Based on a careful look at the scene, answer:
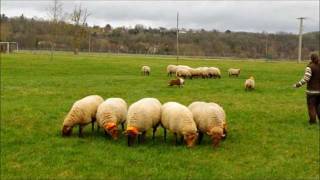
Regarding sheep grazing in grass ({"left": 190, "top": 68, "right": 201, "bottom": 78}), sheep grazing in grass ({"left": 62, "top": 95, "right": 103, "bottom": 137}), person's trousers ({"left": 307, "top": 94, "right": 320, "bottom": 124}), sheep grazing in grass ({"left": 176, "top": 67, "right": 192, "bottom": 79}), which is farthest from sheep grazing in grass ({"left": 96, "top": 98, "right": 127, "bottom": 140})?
sheep grazing in grass ({"left": 190, "top": 68, "right": 201, "bottom": 78})

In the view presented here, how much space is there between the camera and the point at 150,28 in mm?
170625

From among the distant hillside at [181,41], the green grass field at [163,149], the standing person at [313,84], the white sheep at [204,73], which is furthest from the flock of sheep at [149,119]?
the distant hillside at [181,41]

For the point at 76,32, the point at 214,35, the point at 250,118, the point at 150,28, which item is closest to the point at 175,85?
the point at 250,118

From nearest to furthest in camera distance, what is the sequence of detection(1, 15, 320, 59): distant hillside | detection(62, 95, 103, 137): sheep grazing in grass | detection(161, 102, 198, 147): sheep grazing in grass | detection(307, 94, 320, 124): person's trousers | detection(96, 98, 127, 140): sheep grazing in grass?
detection(161, 102, 198, 147): sheep grazing in grass < detection(96, 98, 127, 140): sheep grazing in grass < detection(62, 95, 103, 137): sheep grazing in grass < detection(307, 94, 320, 124): person's trousers < detection(1, 15, 320, 59): distant hillside

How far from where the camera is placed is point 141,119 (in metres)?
14.8

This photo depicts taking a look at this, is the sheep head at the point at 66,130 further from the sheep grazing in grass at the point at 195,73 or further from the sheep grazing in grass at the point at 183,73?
the sheep grazing in grass at the point at 195,73

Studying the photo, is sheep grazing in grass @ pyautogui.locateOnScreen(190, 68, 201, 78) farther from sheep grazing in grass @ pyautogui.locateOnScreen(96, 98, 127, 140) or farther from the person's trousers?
sheep grazing in grass @ pyautogui.locateOnScreen(96, 98, 127, 140)

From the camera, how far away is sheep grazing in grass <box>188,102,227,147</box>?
14.6 metres

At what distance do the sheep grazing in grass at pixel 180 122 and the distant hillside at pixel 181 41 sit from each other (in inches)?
4571

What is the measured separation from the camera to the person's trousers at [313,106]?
17922 millimetres

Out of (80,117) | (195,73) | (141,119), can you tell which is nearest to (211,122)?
(141,119)

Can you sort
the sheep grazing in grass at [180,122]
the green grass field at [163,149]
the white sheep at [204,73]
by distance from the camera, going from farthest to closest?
the white sheep at [204,73]
the sheep grazing in grass at [180,122]
the green grass field at [163,149]

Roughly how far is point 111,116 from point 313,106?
7324mm

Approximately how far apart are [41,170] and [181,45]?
131 m
